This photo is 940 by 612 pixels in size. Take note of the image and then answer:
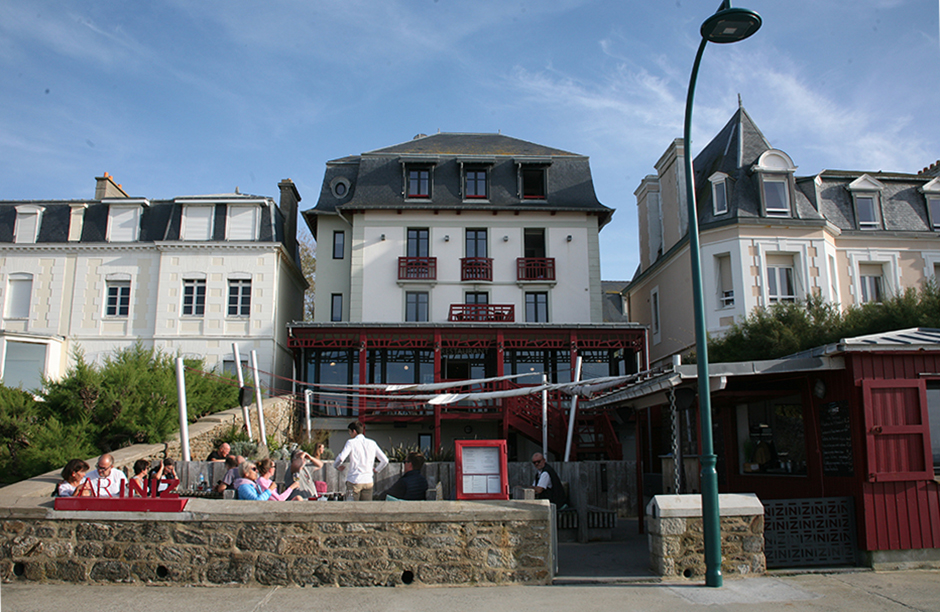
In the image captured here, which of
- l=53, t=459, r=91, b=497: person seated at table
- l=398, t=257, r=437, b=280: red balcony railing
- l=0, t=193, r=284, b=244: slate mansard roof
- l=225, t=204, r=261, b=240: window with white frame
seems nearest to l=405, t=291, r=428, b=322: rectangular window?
l=398, t=257, r=437, b=280: red balcony railing

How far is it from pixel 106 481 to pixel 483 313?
1834cm

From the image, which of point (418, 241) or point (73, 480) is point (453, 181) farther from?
point (73, 480)

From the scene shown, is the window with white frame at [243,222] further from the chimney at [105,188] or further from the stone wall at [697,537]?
the stone wall at [697,537]

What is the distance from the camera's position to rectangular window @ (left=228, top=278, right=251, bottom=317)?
83.1 ft

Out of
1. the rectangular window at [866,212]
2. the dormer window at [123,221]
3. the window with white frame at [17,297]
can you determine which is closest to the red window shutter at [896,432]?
the rectangular window at [866,212]

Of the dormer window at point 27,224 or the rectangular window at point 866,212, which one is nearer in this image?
the rectangular window at point 866,212

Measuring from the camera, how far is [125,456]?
10.9m

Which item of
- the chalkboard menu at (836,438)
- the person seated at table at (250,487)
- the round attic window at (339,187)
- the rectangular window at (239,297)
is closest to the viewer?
the person seated at table at (250,487)

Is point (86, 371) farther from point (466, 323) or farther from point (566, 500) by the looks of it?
point (466, 323)

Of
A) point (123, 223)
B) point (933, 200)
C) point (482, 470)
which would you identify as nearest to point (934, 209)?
point (933, 200)

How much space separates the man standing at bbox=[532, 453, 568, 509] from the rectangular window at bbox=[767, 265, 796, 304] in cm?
1397

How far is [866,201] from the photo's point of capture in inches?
968

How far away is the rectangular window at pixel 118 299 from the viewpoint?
25609 millimetres

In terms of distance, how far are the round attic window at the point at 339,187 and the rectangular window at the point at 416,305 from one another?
533cm
